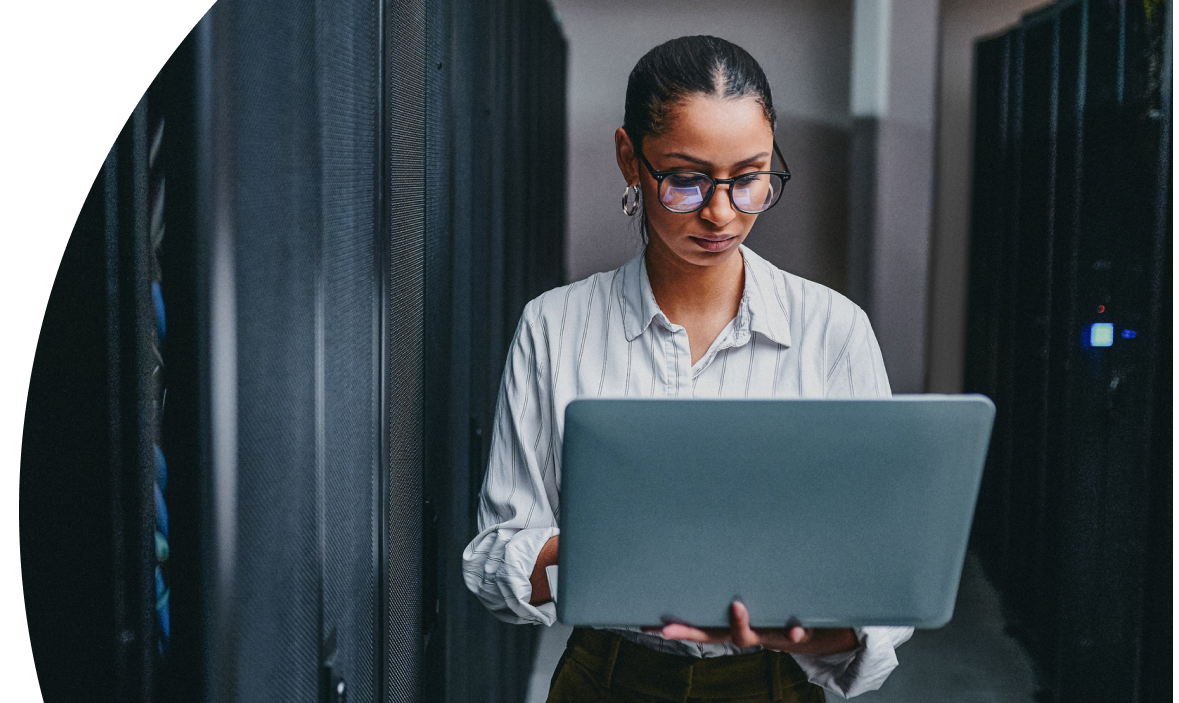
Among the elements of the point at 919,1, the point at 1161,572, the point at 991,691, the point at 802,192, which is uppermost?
the point at 919,1

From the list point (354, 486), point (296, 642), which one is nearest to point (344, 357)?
point (354, 486)

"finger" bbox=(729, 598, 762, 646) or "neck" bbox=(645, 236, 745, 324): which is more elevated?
"neck" bbox=(645, 236, 745, 324)

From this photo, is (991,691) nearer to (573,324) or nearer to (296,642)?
(573,324)

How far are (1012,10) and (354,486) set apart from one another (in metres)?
2.09

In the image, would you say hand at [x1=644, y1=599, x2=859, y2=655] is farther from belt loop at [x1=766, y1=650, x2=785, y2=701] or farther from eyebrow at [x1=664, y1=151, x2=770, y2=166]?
eyebrow at [x1=664, y1=151, x2=770, y2=166]

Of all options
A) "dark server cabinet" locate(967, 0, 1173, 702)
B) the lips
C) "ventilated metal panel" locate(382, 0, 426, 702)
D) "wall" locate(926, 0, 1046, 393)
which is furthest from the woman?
"wall" locate(926, 0, 1046, 393)

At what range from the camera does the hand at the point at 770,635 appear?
0.93 m

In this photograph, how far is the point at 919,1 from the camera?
2061 millimetres

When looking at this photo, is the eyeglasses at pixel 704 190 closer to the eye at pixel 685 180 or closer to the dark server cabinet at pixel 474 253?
the eye at pixel 685 180

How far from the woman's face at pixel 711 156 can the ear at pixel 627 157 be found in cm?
5

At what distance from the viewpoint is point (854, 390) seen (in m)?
1.11

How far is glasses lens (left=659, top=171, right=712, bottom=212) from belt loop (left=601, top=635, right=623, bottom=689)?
540mm

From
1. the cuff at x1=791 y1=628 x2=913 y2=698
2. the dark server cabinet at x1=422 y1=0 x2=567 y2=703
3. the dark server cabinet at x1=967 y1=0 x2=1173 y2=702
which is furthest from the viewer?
the dark server cabinet at x1=967 y1=0 x2=1173 y2=702

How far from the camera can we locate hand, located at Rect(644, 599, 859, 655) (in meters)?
0.93
